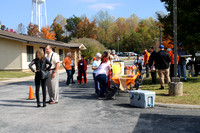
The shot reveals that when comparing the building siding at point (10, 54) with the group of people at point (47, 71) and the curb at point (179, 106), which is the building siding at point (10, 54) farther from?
the curb at point (179, 106)

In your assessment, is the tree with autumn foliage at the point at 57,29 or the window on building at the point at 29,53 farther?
the tree with autumn foliage at the point at 57,29

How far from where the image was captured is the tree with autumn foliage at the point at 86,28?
78.0 meters

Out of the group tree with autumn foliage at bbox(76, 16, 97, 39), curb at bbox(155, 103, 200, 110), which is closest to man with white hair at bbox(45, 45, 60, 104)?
curb at bbox(155, 103, 200, 110)

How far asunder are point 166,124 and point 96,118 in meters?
1.82

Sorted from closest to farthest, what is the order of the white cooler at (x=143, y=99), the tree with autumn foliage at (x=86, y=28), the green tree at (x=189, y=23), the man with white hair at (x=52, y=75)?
the white cooler at (x=143, y=99) → the man with white hair at (x=52, y=75) → the green tree at (x=189, y=23) → the tree with autumn foliage at (x=86, y=28)

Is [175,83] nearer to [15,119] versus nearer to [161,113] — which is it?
[161,113]

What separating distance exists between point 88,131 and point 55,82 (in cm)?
391

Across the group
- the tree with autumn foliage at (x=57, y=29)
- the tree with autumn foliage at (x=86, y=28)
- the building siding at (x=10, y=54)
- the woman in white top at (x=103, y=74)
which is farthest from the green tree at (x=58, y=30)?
the woman in white top at (x=103, y=74)

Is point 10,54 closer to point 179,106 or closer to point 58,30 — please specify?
point 179,106

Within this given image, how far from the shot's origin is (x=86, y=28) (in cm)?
7950

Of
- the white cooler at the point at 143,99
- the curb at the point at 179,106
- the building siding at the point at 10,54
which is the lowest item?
the curb at the point at 179,106

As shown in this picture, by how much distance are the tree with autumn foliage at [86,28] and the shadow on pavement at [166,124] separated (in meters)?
71.8

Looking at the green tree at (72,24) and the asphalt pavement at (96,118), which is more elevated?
the green tree at (72,24)

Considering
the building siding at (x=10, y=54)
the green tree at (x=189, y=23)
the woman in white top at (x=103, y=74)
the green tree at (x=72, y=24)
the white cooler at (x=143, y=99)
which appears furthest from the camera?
the green tree at (x=72, y=24)
